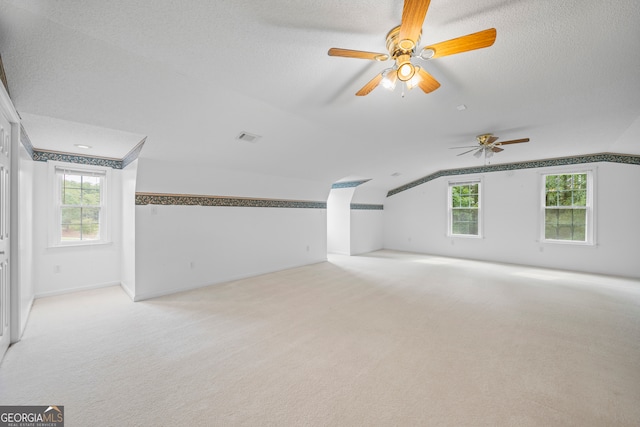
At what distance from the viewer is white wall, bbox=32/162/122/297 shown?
3.69 metres

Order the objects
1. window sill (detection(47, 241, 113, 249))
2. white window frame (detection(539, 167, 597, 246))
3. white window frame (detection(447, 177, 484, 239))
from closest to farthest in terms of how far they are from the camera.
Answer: window sill (detection(47, 241, 113, 249)), white window frame (detection(539, 167, 597, 246)), white window frame (detection(447, 177, 484, 239))

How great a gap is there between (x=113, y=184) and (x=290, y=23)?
14.5 feet

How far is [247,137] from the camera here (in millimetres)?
3564

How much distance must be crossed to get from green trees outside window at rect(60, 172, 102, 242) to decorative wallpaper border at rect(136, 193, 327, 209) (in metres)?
1.35

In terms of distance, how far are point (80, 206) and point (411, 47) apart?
529 cm

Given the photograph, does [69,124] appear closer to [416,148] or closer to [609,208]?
[416,148]

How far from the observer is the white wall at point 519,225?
16.6 ft

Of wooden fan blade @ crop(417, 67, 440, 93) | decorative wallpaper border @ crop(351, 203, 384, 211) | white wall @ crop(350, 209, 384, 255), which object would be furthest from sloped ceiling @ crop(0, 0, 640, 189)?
white wall @ crop(350, 209, 384, 255)

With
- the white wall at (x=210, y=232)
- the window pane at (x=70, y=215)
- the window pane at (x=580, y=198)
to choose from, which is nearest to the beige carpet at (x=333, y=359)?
the white wall at (x=210, y=232)

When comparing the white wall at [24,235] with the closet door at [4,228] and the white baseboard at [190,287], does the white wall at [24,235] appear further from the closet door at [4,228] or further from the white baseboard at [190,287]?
the white baseboard at [190,287]

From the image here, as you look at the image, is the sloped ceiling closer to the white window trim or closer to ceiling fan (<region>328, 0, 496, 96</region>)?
ceiling fan (<region>328, 0, 496, 96</region>)

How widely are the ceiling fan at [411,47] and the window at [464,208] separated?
20.3 ft

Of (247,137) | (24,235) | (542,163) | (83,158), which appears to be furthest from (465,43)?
(542,163)

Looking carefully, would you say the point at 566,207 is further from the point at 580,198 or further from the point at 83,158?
the point at 83,158
